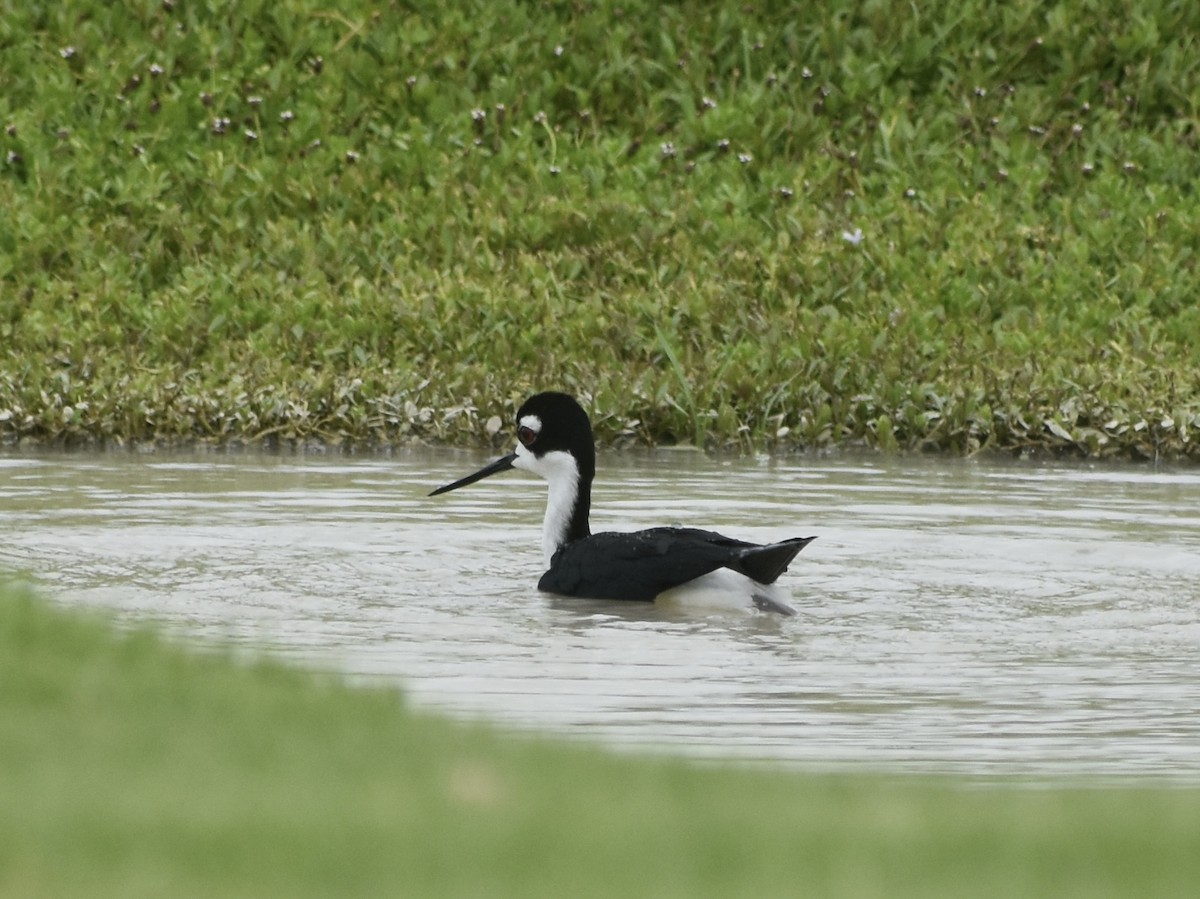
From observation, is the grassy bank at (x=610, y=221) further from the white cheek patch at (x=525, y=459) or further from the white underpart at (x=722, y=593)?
the white underpart at (x=722, y=593)

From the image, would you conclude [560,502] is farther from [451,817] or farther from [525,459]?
[451,817]

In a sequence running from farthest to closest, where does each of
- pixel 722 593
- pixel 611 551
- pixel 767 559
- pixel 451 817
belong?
pixel 611 551 → pixel 722 593 → pixel 767 559 → pixel 451 817

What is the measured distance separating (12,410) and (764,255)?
5.22 meters

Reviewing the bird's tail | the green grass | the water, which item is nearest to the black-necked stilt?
the bird's tail

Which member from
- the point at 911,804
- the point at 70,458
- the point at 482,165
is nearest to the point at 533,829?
the point at 911,804

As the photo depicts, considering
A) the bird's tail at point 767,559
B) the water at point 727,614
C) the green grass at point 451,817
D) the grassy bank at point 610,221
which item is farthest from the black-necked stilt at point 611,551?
the grassy bank at point 610,221

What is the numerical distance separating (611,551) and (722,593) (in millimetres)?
472

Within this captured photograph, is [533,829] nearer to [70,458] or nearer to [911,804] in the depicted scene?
[911,804]

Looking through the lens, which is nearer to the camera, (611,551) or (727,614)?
(727,614)

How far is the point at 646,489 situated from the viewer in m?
11.3

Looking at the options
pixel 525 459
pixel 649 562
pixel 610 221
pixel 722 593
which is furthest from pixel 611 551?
pixel 610 221

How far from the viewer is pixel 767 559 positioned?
7852mm

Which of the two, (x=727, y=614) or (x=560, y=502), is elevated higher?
(x=560, y=502)

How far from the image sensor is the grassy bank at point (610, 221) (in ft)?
43.2
